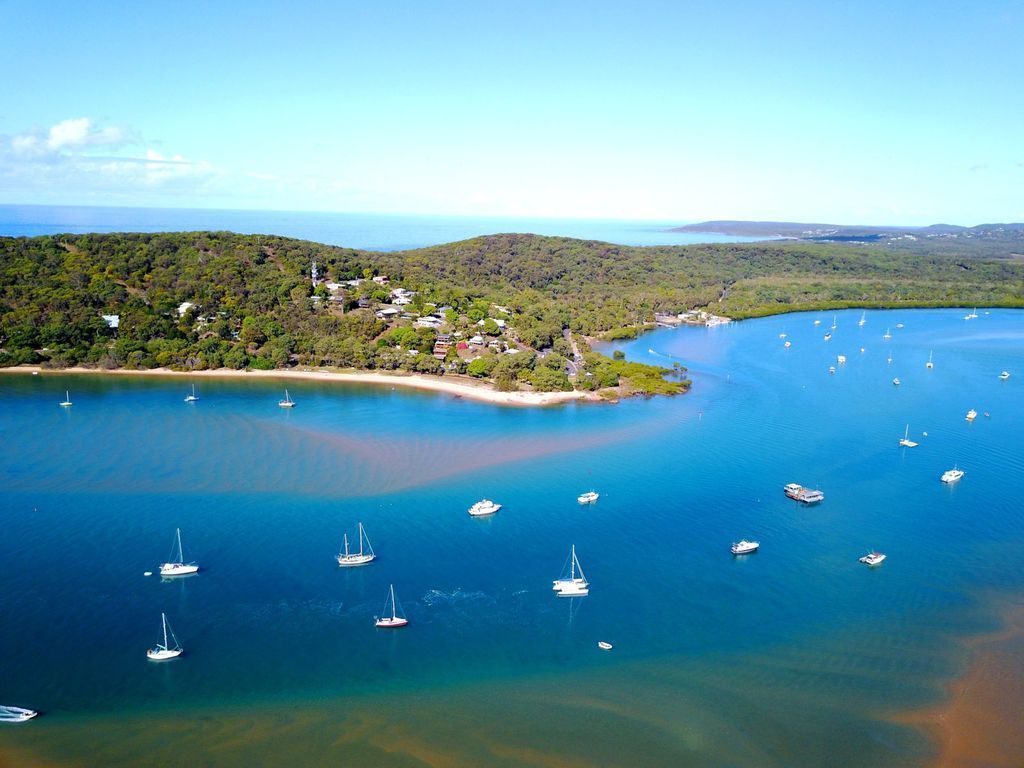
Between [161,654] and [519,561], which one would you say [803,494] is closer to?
[519,561]

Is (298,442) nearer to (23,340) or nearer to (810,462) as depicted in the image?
(810,462)

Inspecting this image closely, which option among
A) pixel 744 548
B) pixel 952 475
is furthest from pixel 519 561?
pixel 952 475

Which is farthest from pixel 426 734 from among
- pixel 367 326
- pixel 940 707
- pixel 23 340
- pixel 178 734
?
pixel 23 340

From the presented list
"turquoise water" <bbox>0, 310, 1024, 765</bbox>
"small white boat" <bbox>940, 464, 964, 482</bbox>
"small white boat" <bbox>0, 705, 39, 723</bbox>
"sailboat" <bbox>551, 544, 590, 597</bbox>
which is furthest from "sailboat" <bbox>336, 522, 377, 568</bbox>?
"small white boat" <bbox>940, 464, 964, 482</bbox>

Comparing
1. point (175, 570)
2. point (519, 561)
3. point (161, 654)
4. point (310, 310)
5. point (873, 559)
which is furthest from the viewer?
point (310, 310)

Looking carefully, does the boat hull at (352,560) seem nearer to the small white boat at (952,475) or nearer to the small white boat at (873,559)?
the small white boat at (873,559)

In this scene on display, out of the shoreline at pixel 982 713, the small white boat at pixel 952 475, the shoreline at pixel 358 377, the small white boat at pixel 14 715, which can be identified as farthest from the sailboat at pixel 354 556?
the small white boat at pixel 952 475
